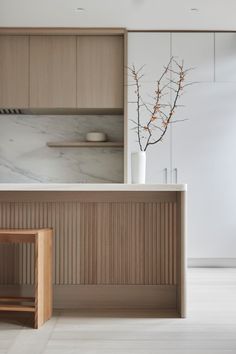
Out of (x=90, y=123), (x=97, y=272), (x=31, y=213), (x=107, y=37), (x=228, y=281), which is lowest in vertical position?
(x=228, y=281)

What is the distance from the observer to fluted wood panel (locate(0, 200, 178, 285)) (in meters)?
3.08

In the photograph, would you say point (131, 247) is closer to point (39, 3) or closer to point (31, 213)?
point (31, 213)

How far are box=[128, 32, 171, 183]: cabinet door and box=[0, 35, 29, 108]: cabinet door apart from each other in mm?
1059

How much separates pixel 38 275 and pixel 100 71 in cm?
297

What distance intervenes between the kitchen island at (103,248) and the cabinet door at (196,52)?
244cm

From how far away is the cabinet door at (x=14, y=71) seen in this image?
5133mm

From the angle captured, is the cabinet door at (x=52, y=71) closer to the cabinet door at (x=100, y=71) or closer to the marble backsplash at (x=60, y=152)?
the cabinet door at (x=100, y=71)

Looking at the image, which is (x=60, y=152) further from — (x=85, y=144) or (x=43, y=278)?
(x=43, y=278)

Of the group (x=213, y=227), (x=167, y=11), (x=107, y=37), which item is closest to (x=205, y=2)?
(x=167, y=11)

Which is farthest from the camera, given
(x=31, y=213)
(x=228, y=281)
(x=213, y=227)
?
(x=213, y=227)

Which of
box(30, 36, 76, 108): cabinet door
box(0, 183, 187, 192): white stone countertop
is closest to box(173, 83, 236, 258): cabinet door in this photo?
box(30, 36, 76, 108): cabinet door

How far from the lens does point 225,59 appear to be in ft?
17.0

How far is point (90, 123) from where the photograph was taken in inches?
215

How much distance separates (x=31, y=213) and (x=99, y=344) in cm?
100
